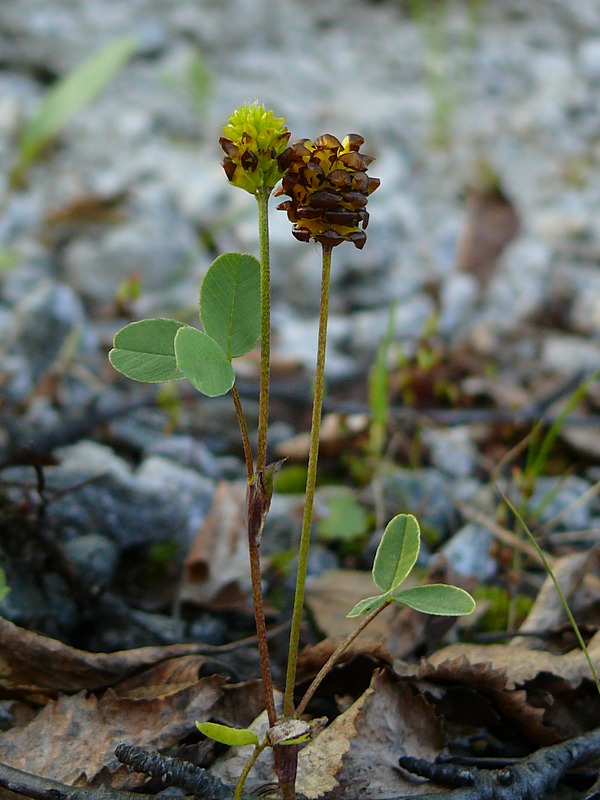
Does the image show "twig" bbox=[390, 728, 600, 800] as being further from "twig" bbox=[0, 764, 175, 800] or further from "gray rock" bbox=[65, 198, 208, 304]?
"gray rock" bbox=[65, 198, 208, 304]

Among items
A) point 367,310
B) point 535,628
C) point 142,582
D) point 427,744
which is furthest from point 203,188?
point 427,744

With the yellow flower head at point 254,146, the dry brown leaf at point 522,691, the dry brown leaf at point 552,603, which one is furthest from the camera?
the dry brown leaf at point 552,603

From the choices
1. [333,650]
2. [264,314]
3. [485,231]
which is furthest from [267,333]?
[485,231]

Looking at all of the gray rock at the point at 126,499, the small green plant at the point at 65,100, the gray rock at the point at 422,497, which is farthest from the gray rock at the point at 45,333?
the gray rock at the point at 422,497

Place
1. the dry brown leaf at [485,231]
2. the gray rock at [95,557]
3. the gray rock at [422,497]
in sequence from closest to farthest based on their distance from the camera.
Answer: the gray rock at [95,557], the gray rock at [422,497], the dry brown leaf at [485,231]

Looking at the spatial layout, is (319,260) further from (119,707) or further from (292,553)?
(119,707)

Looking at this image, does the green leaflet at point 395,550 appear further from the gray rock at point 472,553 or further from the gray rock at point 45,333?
the gray rock at point 45,333

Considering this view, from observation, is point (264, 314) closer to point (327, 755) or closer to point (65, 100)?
point (327, 755)

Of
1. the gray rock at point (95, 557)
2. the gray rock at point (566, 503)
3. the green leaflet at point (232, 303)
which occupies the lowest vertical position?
A: the gray rock at point (95, 557)

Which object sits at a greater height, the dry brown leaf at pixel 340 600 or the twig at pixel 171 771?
the dry brown leaf at pixel 340 600
